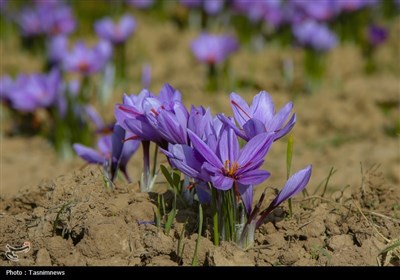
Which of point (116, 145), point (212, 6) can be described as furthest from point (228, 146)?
point (212, 6)

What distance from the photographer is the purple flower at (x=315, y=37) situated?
5.40 meters

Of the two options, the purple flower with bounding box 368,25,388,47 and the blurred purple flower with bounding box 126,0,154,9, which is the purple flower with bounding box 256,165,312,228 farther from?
the blurred purple flower with bounding box 126,0,154,9

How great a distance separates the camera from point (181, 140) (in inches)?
76.9

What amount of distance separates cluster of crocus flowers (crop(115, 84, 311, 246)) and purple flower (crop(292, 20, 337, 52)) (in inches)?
137

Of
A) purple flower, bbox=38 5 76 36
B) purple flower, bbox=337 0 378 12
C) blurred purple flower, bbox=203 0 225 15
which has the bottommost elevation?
purple flower, bbox=337 0 378 12

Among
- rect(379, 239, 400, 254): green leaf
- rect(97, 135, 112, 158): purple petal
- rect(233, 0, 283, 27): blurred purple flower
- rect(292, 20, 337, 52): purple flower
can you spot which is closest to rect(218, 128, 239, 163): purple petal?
rect(379, 239, 400, 254): green leaf

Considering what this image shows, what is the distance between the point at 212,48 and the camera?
5312 millimetres

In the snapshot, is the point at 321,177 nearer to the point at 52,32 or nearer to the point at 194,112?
the point at 194,112

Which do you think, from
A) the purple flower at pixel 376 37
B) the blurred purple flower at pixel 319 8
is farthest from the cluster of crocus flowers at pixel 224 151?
the blurred purple flower at pixel 319 8

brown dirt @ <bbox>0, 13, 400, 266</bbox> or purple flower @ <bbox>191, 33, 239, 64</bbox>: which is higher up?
purple flower @ <bbox>191, 33, 239, 64</bbox>

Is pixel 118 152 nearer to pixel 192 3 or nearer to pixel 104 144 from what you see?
pixel 104 144

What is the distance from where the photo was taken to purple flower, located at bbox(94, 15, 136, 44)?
17.9 feet

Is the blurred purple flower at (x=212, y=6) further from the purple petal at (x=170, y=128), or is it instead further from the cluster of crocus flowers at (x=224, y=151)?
the purple petal at (x=170, y=128)

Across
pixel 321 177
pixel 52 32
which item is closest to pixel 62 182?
pixel 321 177
